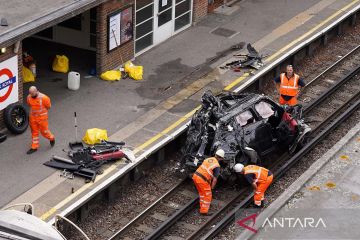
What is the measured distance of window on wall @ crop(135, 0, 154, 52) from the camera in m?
27.1

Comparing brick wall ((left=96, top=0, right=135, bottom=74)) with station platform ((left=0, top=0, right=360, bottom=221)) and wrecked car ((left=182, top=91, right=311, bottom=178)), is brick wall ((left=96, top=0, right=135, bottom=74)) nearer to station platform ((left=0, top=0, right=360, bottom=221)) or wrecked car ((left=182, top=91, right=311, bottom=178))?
station platform ((left=0, top=0, right=360, bottom=221))

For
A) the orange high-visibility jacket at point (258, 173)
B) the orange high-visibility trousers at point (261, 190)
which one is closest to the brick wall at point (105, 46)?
the orange high-visibility jacket at point (258, 173)

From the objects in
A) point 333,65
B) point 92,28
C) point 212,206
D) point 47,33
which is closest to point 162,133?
point 212,206

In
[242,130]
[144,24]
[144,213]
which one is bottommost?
[144,213]

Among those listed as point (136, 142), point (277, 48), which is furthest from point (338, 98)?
point (136, 142)

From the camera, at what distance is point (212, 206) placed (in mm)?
21000

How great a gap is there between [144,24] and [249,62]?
333cm

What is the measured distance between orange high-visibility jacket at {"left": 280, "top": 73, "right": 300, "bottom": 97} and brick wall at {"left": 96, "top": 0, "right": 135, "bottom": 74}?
517 cm

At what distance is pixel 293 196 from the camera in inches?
815

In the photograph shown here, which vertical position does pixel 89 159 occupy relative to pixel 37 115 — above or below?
below

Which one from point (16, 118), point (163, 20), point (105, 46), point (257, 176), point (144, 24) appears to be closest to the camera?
point (257, 176)

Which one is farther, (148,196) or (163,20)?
(163,20)

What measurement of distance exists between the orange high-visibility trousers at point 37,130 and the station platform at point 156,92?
291 millimetres

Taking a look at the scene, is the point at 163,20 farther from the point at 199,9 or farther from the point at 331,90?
the point at 331,90
